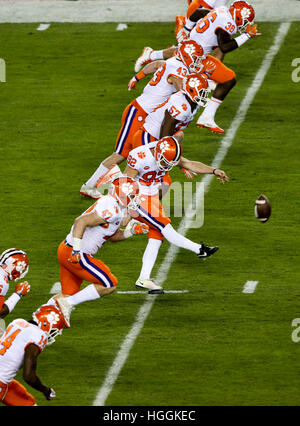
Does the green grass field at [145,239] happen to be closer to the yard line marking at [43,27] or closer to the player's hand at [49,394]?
the yard line marking at [43,27]

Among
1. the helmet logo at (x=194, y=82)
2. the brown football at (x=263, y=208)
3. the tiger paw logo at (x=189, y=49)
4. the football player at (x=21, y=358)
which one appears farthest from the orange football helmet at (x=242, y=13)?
the football player at (x=21, y=358)

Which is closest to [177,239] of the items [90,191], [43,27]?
[90,191]

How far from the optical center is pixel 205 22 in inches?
651

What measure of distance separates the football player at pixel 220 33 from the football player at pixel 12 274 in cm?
508

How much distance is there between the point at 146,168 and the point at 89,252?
1.40 m

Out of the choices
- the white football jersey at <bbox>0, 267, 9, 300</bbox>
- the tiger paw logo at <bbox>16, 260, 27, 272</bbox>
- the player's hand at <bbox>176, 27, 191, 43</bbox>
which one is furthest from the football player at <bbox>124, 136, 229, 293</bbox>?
the player's hand at <bbox>176, 27, 191, 43</bbox>

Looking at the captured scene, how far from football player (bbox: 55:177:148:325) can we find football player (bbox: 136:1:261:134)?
4.59 metres

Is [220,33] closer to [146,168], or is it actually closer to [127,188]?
[146,168]

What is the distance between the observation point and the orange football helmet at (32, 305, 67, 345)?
10.8 m

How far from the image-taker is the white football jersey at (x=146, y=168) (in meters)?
13.1

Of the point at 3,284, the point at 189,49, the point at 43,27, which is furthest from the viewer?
the point at 43,27

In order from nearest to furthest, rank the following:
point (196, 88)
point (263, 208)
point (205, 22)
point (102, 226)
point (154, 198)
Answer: point (102, 226) < point (154, 198) < point (263, 208) < point (196, 88) < point (205, 22)

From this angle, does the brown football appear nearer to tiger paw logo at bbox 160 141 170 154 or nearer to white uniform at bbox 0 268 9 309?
tiger paw logo at bbox 160 141 170 154
